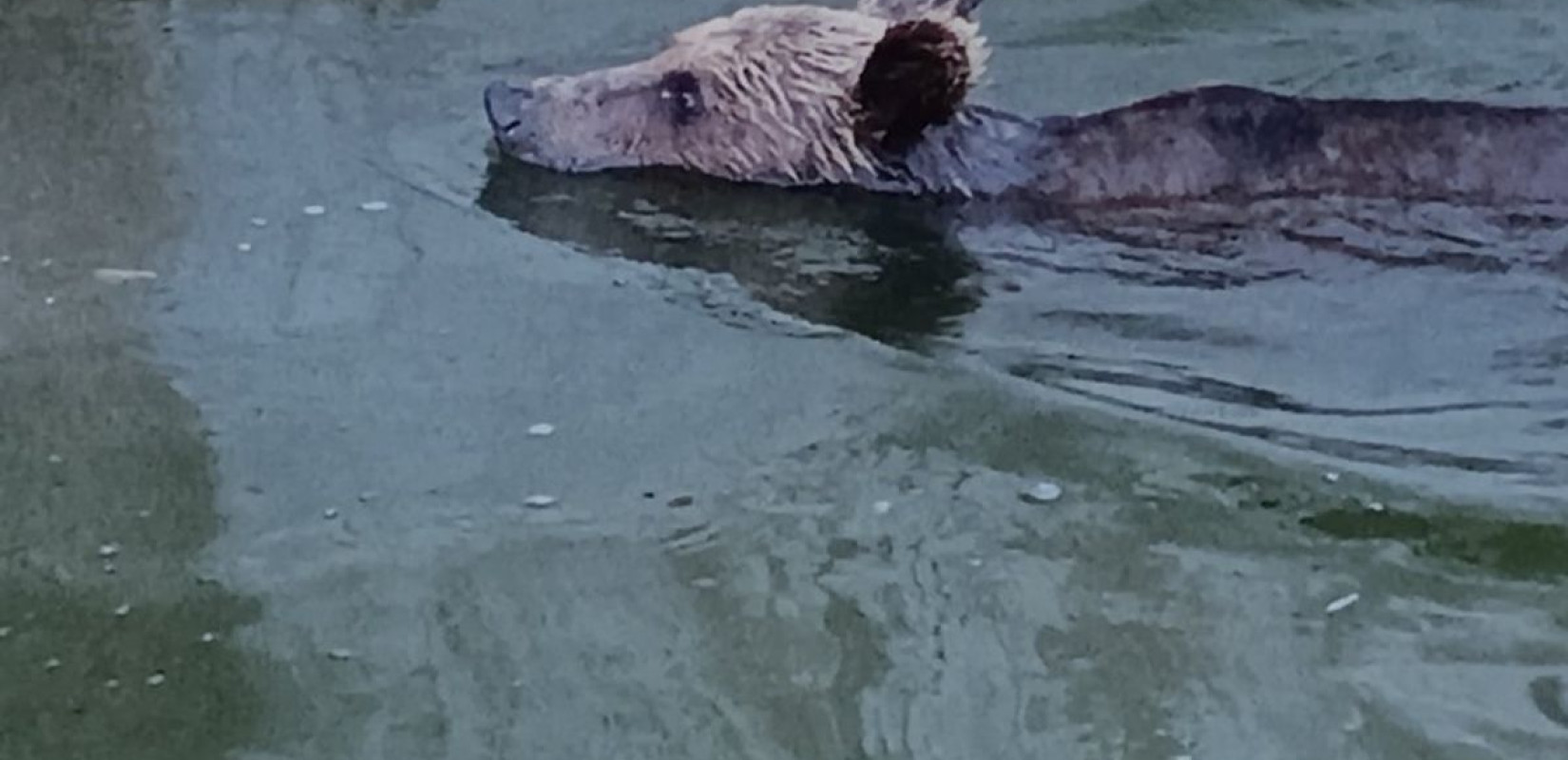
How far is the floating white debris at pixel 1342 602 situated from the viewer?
171 inches

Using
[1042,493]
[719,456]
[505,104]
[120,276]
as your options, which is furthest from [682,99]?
[1042,493]

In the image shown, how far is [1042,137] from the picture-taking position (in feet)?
21.6

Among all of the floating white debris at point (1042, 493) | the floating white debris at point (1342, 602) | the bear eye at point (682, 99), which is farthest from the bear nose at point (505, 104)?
the floating white debris at point (1342, 602)

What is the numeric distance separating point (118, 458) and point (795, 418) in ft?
4.26

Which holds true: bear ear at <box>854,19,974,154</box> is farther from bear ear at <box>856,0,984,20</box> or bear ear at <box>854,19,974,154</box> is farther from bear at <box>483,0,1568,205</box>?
bear ear at <box>856,0,984,20</box>

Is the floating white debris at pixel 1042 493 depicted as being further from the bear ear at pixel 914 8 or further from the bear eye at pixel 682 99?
the bear eye at pixel 682 99

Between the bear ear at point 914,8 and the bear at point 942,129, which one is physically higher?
the bear ear at point 914,8

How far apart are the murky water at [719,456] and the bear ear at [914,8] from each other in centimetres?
52

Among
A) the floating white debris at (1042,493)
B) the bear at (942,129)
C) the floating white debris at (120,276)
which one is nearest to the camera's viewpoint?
the floating white debris at (1042,493)

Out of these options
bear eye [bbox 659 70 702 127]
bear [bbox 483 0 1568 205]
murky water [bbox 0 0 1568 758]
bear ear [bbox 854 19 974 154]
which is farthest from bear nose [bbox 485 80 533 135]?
bear ear [bbox 854 19 974 154]

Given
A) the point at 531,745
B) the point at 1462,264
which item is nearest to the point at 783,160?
the point at 1462,264

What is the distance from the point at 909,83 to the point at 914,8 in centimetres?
33

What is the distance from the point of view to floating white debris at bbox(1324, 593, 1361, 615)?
14.3 ft

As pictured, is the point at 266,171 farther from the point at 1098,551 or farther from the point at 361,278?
the point at 1098,551
